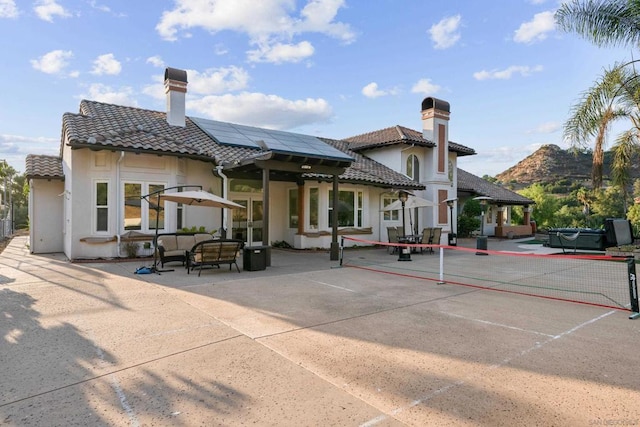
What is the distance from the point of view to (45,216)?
1559 centimetres

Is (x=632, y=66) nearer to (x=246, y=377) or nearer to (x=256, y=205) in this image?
(x=256, y=205)

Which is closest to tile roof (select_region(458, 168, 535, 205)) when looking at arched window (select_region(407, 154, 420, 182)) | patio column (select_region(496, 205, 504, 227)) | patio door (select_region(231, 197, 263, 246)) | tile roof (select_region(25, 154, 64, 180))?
patio column (select_region(496, 205, 504, 227))

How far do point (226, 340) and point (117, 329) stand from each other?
1.76 meters

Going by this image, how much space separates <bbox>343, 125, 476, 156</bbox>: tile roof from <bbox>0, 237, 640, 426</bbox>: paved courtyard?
13.5 meters

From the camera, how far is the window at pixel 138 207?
42.4 feet

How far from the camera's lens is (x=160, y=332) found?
5219 mm

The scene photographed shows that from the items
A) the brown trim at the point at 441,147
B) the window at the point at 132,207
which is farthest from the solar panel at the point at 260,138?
the brown trim at the point at 441,147

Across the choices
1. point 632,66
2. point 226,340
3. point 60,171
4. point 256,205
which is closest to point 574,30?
point 632,66

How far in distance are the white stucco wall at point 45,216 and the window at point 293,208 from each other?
9.90m

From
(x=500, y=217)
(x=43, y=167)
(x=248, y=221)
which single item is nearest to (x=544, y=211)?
(x=500, y=217)

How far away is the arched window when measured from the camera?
68.9 feet

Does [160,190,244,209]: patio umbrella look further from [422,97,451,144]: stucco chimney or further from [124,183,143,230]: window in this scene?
[422,97,451,144]: stucco chimney

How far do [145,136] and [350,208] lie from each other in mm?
9609

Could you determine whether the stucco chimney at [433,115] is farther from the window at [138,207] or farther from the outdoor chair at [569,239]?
the window at [138,207]
